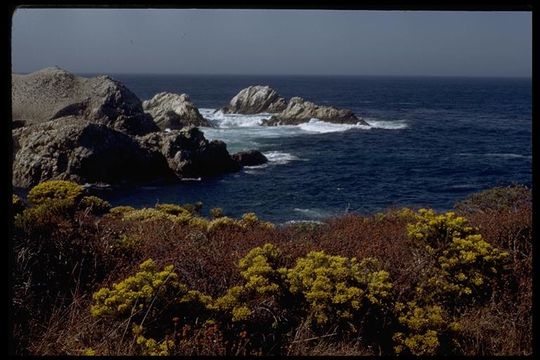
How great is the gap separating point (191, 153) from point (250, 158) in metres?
3.82

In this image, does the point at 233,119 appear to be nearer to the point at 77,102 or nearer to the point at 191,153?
the point at 77,102

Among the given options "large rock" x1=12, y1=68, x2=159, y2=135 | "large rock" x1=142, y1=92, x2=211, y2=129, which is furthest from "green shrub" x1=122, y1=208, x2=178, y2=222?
"large rock" x1=142, y1=92, x2=211, y2=129

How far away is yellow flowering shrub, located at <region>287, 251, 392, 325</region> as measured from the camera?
16.7 ft

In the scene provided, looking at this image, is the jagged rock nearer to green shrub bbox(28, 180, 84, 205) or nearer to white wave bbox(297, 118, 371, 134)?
white wave bbox(297, 118, 371, 134)

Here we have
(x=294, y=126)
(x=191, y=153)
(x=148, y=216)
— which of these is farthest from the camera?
(x=294, y=126)

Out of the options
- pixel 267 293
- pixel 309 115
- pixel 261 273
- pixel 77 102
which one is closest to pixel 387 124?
pixel 309 115

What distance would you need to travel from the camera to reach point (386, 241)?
7.69 m

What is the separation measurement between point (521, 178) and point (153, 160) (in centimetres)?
2202

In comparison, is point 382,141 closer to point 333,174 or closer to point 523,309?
point 333,174

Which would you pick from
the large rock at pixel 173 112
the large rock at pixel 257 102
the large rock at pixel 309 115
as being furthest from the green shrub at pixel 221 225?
the large rock at pixel 257 102

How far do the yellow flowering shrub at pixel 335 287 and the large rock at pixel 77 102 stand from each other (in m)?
34.5

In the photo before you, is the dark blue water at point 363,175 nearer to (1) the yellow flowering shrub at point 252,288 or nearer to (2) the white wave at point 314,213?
(2) the white wave at point 314,213

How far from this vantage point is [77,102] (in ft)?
136
